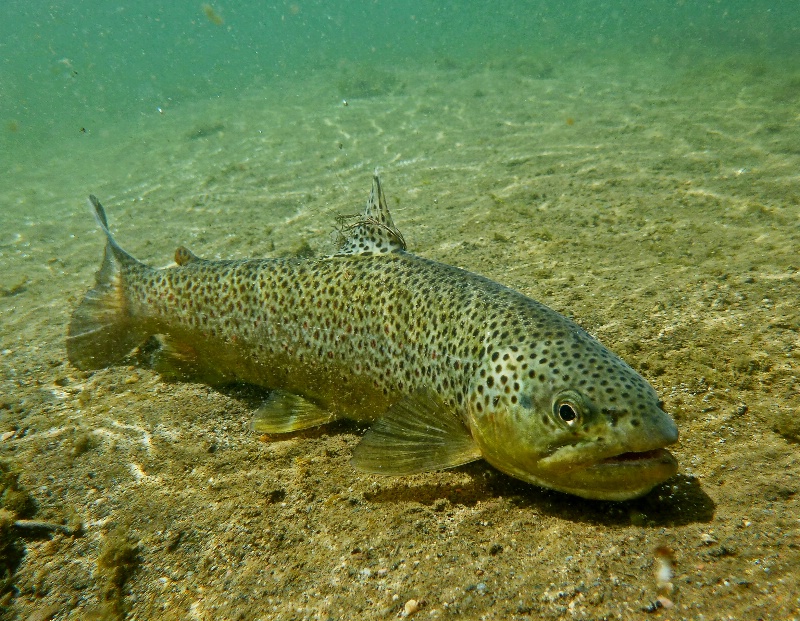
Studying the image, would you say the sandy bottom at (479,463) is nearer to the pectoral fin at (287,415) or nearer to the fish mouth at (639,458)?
the pectoral fin at (287,415)

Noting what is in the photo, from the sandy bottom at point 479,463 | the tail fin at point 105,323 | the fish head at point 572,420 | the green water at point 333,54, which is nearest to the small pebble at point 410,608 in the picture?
the sandy bottom at point 479,463

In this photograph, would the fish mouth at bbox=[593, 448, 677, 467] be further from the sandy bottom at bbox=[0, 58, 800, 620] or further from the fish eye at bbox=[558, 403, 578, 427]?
the sandy bottom at bbox=[0, 58, 800, 620]

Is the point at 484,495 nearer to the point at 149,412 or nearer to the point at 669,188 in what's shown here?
the point at 149,412

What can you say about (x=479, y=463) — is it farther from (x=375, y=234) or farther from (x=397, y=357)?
(x=375, y=234)

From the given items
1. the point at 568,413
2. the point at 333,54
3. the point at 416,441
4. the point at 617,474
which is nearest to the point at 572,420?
the point at 568,413

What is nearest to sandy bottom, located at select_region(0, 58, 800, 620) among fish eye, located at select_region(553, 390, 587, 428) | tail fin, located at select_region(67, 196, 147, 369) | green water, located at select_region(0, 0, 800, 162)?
tail fin, located at select_region(67, 196, 147, 369)
